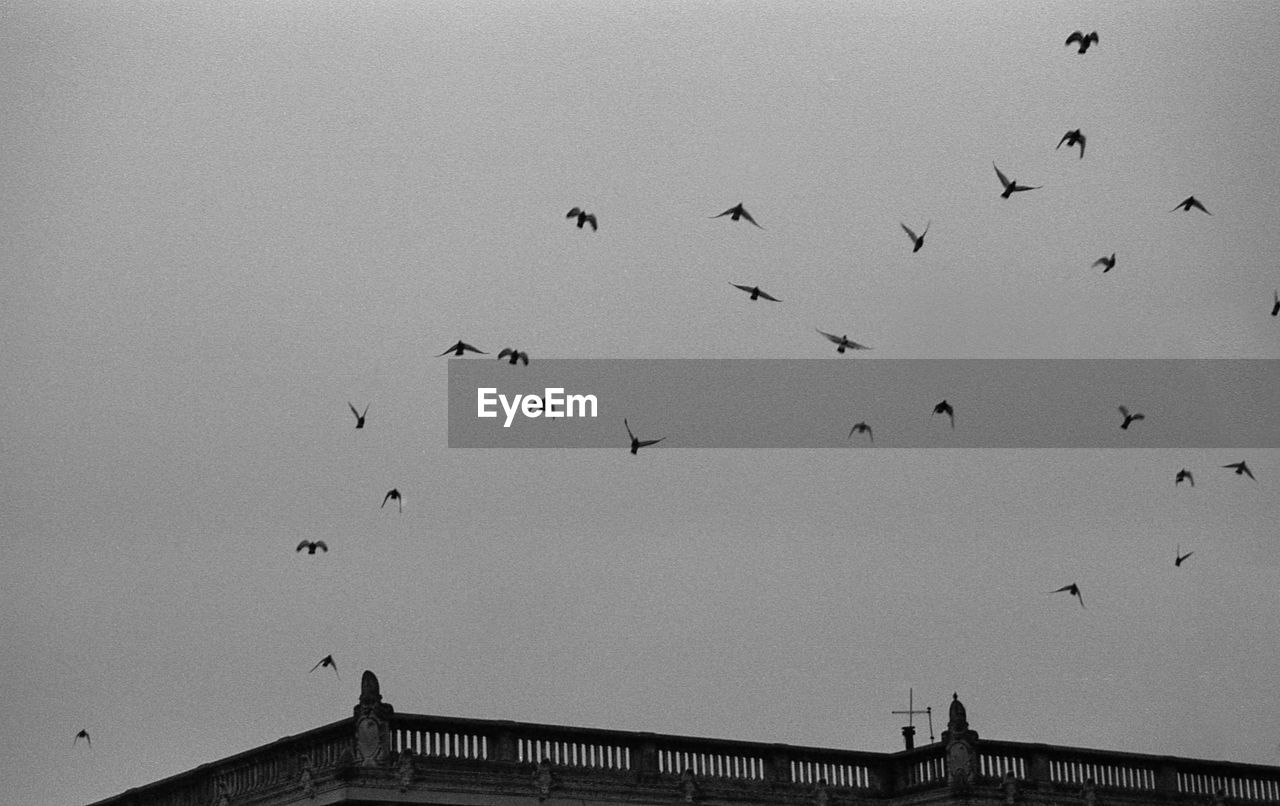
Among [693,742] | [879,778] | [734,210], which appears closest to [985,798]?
[879,778]

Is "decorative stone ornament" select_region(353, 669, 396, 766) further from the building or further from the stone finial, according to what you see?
the stone finial

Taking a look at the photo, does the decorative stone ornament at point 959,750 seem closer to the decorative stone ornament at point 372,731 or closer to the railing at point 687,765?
the railing at point 687,765

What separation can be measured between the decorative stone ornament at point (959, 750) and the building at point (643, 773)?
0.09 feet

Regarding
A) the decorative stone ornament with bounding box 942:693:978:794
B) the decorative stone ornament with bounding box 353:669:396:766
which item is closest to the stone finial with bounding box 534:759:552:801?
the decorative stone ornament with bounding box 353:669:396:766

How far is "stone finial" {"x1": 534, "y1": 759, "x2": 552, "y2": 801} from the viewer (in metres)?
45.7

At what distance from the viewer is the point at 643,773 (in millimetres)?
47344

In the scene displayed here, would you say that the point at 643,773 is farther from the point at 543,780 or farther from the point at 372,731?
the point at 372,731

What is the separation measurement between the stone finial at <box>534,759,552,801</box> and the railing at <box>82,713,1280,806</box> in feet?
0.62

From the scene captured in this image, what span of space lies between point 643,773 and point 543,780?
243cm

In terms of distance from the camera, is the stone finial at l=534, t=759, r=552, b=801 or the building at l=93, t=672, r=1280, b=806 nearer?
the building at l=93, t=672, r=1280, b=806

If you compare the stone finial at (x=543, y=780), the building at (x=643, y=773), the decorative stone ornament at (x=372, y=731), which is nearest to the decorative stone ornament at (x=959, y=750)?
the building at (x=643, y=773)

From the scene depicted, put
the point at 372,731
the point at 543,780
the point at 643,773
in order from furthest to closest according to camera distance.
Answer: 1. the point at 643,773
2. the point at 543,780
3. the point at 372,731

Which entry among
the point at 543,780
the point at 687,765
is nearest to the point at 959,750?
the point at 687,765

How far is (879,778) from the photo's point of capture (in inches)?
2003
